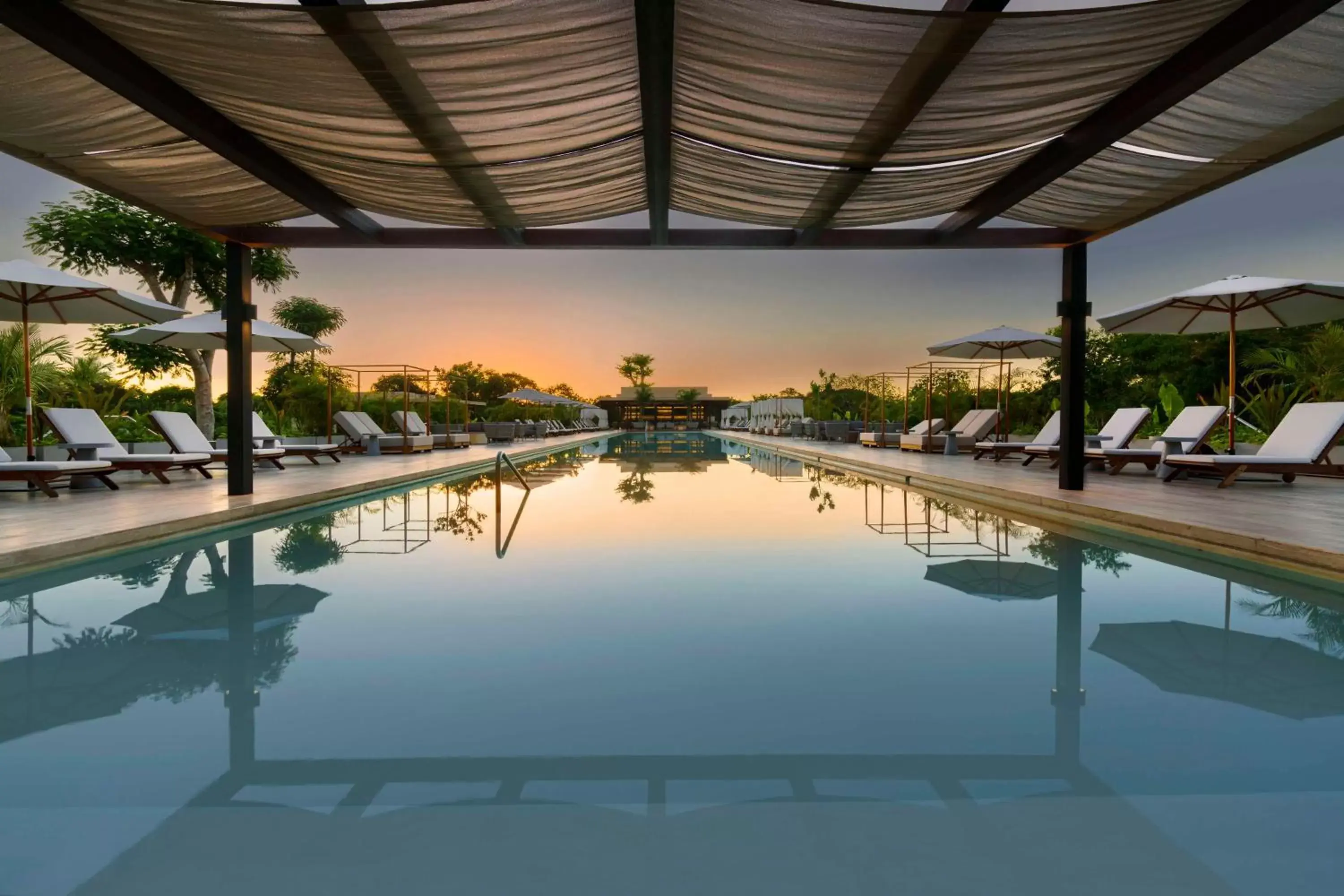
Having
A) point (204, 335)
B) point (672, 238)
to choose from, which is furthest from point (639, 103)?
point (204, 335)

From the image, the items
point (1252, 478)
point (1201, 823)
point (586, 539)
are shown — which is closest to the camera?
point (1201, 823)

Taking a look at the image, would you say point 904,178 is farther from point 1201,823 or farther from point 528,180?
point 1201,823

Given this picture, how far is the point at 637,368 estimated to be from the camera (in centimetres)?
6356

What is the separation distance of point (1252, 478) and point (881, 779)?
1030 cm

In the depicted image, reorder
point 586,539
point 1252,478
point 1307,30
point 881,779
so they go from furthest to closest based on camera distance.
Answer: point 1252,478 → point 586,539 → point 1307,30 → point 881,779

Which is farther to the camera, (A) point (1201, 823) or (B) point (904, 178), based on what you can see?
(B) point (904, 178)

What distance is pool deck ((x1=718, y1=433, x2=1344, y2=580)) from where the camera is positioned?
4.62 m

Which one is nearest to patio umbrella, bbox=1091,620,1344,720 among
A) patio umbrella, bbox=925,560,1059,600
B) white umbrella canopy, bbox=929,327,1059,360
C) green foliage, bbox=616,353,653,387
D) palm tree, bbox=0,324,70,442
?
patio umbrella, bbox=925,560,1059,600

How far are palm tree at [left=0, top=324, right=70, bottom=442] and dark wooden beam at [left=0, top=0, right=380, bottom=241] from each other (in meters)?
7.47

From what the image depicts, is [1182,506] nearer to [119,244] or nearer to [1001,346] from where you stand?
[1001,346]

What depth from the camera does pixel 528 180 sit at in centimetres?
586

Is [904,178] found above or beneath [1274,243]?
beneath

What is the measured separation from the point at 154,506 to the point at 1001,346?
45.7 ft

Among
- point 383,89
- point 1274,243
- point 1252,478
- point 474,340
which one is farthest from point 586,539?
point 474,340
